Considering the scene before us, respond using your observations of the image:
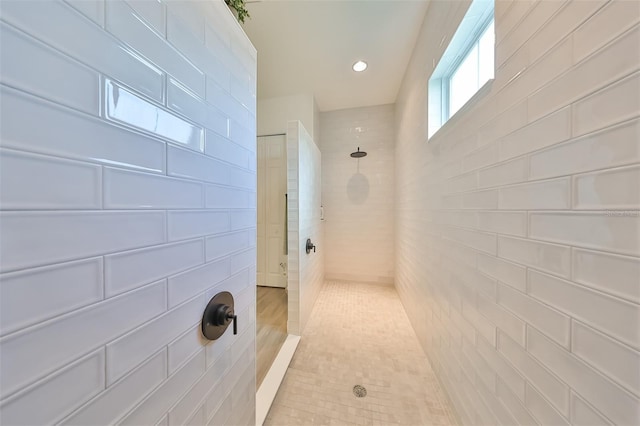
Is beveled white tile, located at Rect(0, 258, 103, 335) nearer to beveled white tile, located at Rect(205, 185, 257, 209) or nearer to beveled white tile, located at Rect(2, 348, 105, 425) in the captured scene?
beveled white tile, located at Rect(2, 348, 105, 425)

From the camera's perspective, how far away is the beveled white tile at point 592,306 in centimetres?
45

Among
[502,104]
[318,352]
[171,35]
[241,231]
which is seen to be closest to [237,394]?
[241,231]

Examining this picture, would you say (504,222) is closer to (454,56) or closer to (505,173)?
(505,173)

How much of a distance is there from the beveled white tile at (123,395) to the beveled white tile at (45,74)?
1.75 ft

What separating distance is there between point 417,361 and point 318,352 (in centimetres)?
73

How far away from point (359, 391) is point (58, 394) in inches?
56.0

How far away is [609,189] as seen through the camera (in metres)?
0.49

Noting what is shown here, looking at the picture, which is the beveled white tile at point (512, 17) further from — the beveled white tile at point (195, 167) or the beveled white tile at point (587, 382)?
the beveled white tile at point (195, 167)

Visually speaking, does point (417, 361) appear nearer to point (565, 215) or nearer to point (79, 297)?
point (565, 215)

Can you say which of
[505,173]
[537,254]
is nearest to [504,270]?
[537,254]

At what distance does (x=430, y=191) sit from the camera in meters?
1.59

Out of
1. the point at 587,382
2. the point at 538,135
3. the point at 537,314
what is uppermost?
the point at 538,135

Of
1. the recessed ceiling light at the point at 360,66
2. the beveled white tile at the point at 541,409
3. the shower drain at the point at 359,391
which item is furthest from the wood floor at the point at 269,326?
the recessed ceiling light at the point at 360,66

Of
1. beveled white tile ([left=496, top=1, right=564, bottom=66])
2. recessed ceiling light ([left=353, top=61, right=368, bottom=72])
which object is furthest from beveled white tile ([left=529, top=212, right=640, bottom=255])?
recessed ceiling light ([left=353, top=61, right=368, bottom=72])
